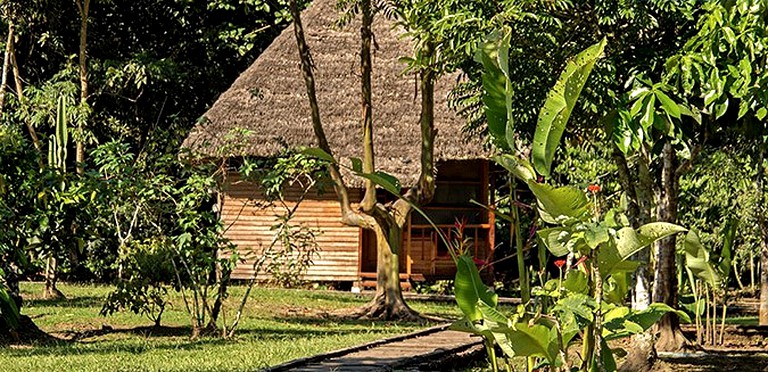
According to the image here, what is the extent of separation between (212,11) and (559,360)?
64.6 feet

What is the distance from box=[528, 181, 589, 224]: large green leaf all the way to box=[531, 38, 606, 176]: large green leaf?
11cm

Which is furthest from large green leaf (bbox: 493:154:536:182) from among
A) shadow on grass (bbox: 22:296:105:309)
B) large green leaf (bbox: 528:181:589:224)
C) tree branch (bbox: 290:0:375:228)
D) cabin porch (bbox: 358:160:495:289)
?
cabin porch (bbox: 358:160:495:289)

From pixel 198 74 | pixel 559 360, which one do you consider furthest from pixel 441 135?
pixel 559 360

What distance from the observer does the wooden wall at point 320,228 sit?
22.1 meters

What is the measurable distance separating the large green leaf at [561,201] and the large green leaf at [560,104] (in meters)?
0.11

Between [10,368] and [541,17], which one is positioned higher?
[541,17]

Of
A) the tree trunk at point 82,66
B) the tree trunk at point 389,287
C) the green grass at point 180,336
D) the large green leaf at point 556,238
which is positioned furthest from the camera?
the tree trunk at point 82,66

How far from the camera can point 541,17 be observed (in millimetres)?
8664

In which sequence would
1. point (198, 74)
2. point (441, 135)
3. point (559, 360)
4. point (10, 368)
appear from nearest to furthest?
1. point (559, 360)
2. point (10, 368)
3. point (441, 135)
4. point (198, 74)

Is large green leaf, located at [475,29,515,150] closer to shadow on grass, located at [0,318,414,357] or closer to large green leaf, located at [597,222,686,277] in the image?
large green leaf, located at [597,222,686,277]

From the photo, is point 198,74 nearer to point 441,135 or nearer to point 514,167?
point 441,135

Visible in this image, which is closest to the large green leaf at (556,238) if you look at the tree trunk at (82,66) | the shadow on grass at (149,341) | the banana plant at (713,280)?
the banana plant at (713,280)

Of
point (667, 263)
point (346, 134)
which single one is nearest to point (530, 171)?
point (667, 263)

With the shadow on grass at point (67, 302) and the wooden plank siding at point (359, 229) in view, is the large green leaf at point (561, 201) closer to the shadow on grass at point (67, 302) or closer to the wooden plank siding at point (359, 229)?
the shadow on grass at point (67, 302)
